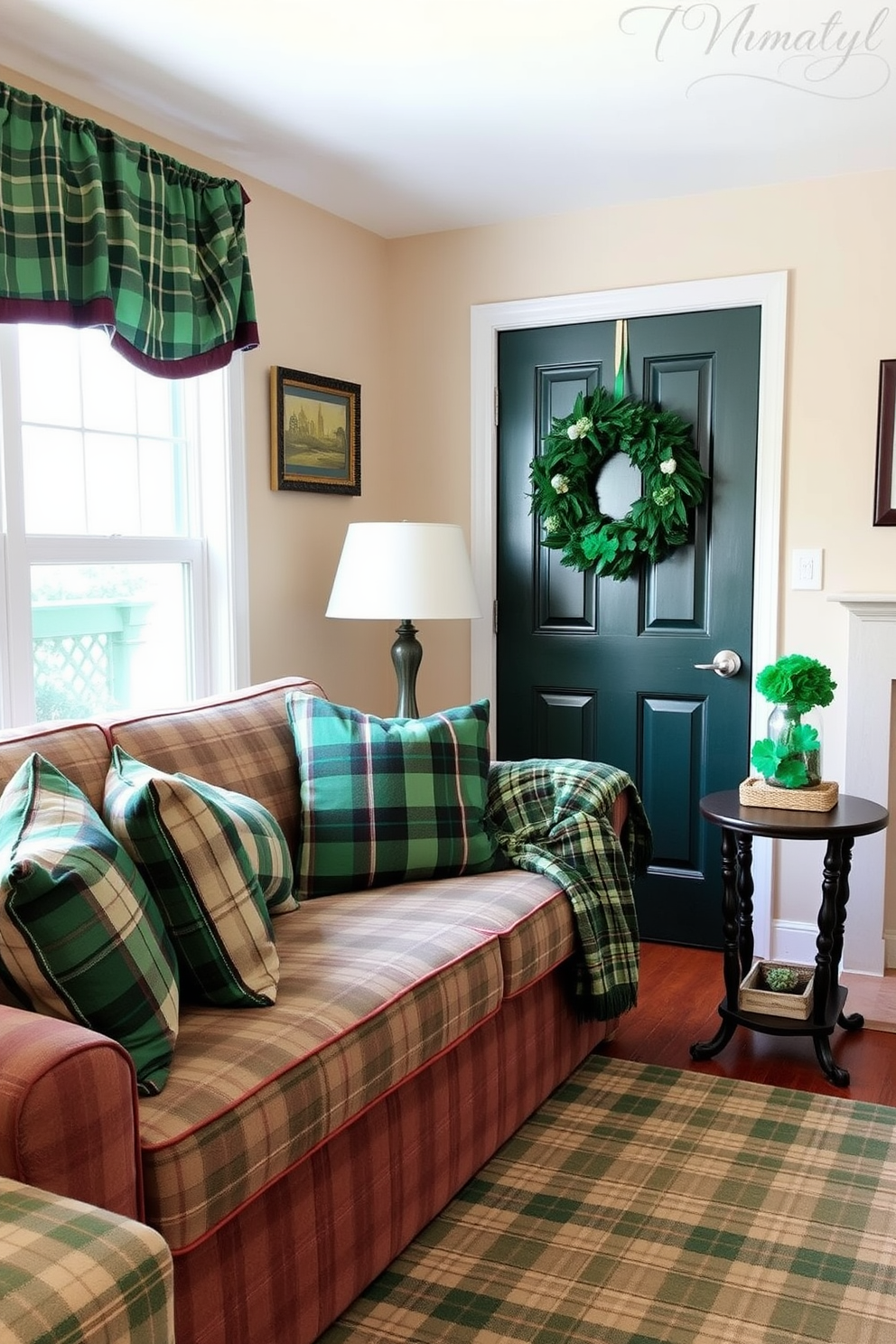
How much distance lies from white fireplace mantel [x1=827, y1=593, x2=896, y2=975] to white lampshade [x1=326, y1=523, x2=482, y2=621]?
1.10 meters

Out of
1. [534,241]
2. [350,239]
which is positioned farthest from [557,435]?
[350,239]

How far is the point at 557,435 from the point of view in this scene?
385 centimetres

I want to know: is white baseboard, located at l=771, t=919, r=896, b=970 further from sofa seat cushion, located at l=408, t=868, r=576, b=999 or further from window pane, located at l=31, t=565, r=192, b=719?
window pane, located at l=31, t=565, r=192, b=719

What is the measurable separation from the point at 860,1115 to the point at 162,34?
9.07ft

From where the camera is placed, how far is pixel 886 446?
135 inches

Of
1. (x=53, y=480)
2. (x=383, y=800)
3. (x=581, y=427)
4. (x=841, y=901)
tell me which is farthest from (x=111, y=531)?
(x=841, y=901)

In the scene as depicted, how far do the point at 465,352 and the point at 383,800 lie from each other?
1.96 meters

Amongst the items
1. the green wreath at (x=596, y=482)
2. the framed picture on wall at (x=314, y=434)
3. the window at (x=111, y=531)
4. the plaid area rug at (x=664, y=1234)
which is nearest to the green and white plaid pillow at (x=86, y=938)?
the plaid area rug at (x=664, y=1234)

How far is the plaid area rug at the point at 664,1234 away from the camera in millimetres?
1924

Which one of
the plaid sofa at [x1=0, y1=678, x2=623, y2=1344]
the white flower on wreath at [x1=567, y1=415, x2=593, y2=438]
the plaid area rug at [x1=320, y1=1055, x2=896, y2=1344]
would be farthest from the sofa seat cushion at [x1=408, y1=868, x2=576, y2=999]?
the white flower on wreath at [x1=567, y1=415, x2=593, y2=438]

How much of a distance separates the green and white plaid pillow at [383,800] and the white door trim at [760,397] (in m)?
1.28

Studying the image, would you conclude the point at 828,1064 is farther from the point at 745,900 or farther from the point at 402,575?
the point at 402,575

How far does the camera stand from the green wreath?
3668mm

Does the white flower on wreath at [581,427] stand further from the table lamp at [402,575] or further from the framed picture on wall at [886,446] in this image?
the framed picture on wall at [886,446]
